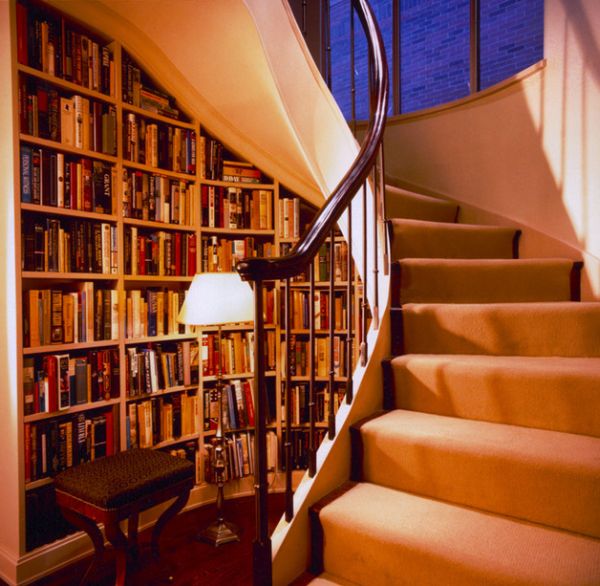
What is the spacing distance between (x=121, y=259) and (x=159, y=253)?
0.87 ft

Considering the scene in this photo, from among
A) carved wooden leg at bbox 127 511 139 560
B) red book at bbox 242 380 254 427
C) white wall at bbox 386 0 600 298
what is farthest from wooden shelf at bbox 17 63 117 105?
white wall at bbox 386 0 600 298

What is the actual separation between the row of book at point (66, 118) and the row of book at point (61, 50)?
0.09 m

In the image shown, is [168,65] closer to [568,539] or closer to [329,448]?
[329,448]

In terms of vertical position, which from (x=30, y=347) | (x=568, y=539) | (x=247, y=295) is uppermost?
(x=247, y=295)

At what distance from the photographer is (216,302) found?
2297 mm

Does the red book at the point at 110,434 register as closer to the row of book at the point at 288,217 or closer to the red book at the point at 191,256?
the red book at the point at 191,256

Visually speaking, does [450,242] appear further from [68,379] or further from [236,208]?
[68,379]

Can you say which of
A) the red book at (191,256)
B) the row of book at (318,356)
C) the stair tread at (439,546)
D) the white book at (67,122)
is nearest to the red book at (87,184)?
the white book at (67,122)

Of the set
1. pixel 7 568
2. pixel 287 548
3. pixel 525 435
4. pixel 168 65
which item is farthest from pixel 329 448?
Answer: pixel 168 65

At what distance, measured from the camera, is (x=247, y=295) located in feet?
7.88

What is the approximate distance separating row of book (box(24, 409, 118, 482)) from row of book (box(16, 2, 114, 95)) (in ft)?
5.49

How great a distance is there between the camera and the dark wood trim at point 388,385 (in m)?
1.77

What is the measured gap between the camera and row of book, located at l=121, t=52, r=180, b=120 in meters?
2.51

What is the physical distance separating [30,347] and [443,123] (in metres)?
2.89
